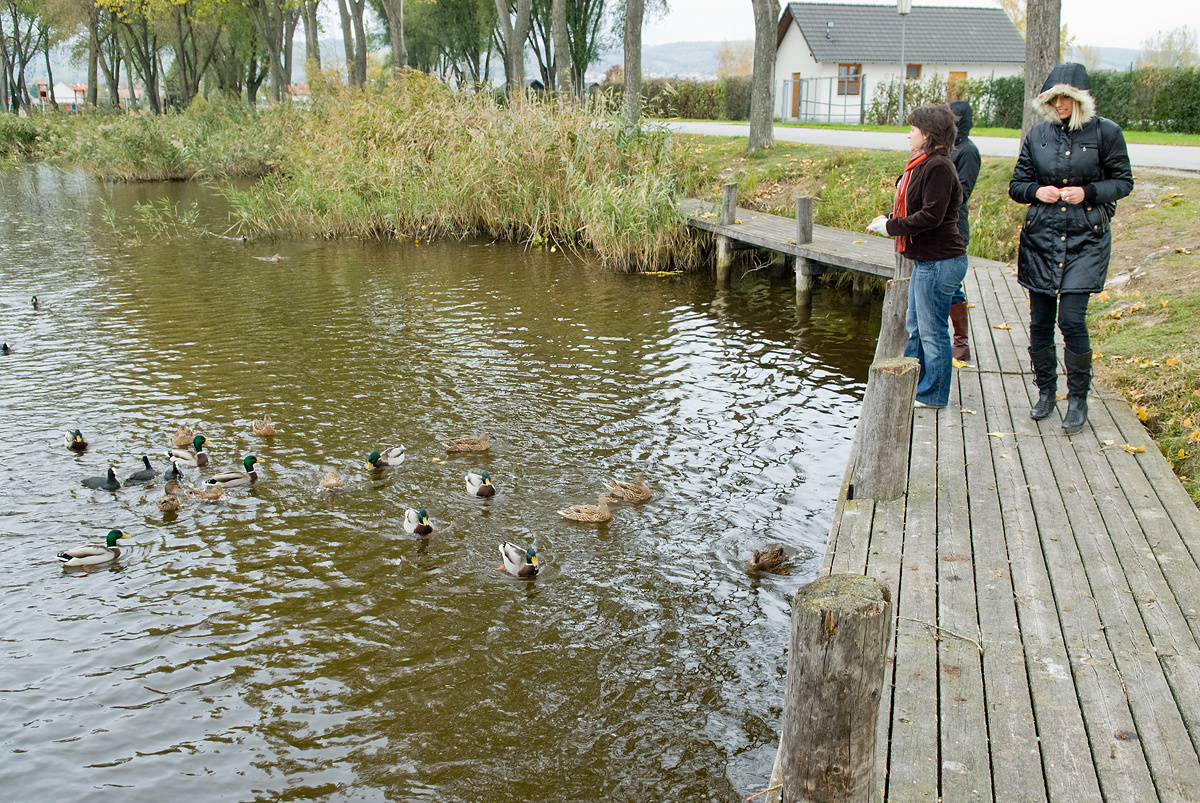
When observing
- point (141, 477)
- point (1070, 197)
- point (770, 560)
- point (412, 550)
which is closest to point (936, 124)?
point (1070, 197)

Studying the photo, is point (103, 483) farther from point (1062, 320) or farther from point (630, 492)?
point (1062, 320)

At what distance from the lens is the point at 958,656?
404 cm

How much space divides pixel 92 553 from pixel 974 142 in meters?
19.7

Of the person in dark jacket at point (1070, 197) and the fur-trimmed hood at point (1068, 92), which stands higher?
the fur-trimmed hood at point (1068, 92)

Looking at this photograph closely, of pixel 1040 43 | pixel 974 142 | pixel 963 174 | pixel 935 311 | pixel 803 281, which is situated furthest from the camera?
pixel 974 142

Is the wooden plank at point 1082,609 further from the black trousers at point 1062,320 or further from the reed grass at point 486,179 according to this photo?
the reed grass at point 486,179

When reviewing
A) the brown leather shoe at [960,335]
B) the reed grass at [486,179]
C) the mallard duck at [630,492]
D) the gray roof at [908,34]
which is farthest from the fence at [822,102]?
the mallard duck at [630,492]

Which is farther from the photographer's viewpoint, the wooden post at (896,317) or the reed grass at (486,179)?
the reed grass at (486,179)

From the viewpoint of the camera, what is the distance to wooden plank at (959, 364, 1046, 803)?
331 cm

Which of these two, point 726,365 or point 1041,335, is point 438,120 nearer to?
point 726,365

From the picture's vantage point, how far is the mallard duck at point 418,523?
7031 millimetres

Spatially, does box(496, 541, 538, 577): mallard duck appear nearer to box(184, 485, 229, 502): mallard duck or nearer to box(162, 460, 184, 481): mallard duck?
box(184, 485, 229, 502): mallard duck

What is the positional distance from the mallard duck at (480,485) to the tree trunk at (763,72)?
16891 millimetres

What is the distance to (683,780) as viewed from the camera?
4543mm
